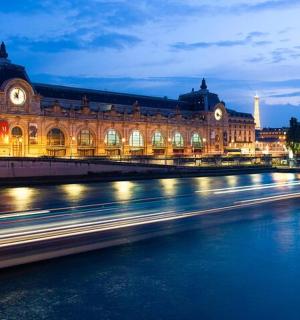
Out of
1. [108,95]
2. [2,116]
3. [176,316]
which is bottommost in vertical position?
[176,316]

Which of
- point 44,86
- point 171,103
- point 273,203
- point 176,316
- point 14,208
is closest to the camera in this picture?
point 176,316

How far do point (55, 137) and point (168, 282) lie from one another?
91.3 metres

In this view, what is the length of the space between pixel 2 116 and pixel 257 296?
85934 mm

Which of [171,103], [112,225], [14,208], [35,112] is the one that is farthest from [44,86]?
[112,225]

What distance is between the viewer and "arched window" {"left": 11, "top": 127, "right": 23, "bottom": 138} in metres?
89.9

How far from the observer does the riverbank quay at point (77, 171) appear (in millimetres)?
44375

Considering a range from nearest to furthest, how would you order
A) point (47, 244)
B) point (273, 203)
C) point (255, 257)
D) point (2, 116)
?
point (255, 257)
point (47, 244)
point (273, 203)
point (2, 116)

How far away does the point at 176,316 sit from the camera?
7699mm

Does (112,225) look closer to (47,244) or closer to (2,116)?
(47,244)

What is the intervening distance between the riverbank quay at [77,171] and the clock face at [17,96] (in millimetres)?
41523

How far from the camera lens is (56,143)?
98.1 metres

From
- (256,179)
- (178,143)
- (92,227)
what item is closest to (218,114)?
(178,143)

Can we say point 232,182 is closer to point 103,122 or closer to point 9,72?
point 9,72

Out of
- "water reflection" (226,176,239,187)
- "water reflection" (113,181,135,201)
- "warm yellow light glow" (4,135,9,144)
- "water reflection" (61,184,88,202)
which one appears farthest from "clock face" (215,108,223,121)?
"water reflection" (61,184,88,202)
